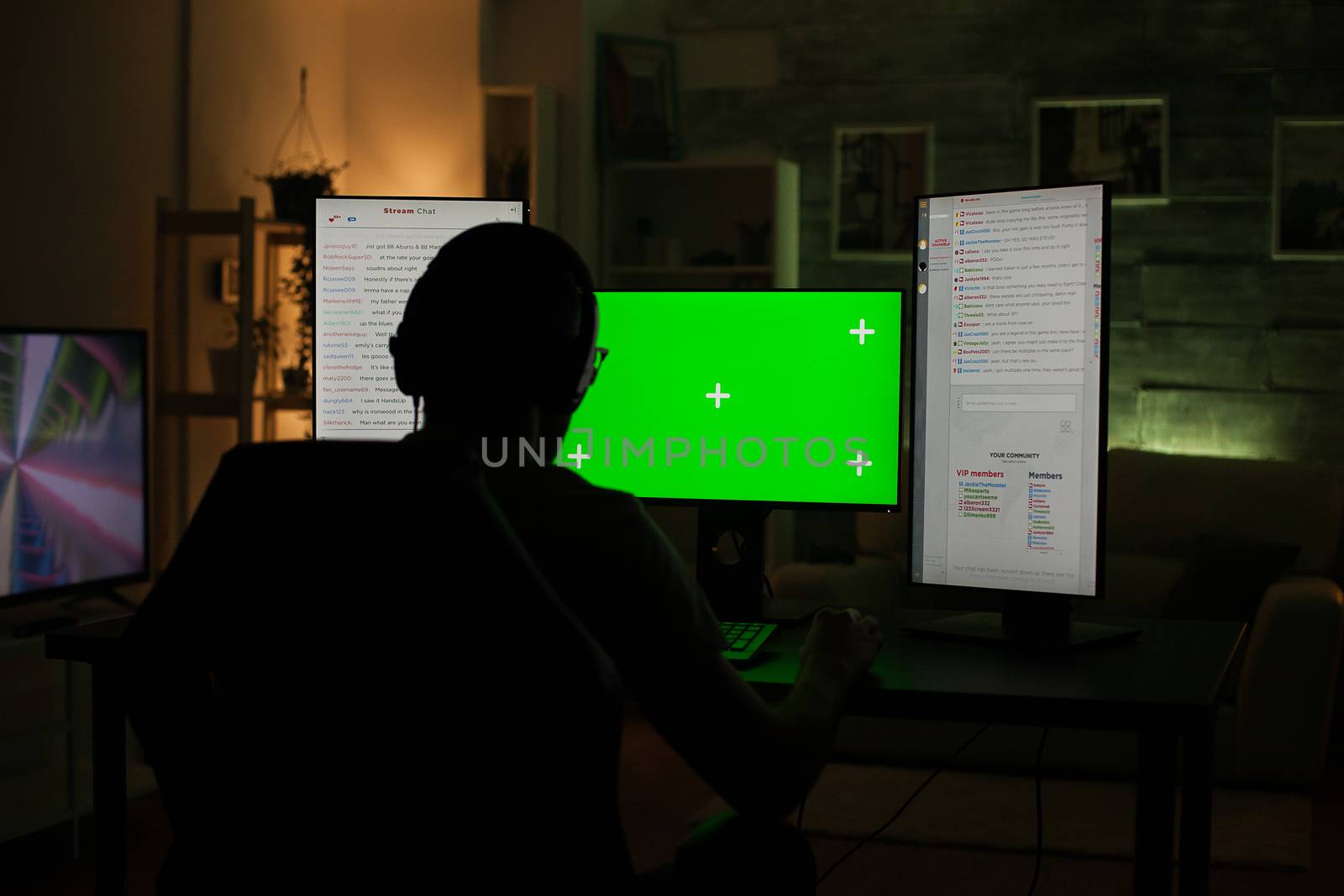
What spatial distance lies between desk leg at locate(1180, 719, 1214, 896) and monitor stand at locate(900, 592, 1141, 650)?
0.54 ft

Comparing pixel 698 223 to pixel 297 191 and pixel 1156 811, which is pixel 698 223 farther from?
pixel 1156 811

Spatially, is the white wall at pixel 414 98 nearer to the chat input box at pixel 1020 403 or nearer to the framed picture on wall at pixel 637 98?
the framed picture on wall at pixel 637 98

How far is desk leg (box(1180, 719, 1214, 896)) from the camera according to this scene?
5.30 feet

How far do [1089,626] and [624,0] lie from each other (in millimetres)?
3803

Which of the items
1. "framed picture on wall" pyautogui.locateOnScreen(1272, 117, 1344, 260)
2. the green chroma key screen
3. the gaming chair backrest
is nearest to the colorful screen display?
the green chroma key screen

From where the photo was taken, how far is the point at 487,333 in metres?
1.21

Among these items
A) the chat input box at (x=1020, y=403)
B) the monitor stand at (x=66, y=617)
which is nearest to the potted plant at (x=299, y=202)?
the monitor stand at (x=66, y=617)

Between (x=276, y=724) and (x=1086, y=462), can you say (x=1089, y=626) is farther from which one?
(x=276, y=724)

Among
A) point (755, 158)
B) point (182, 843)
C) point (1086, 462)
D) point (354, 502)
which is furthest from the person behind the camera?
point (755, 158)

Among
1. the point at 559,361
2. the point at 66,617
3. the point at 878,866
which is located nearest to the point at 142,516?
the point at 66,617


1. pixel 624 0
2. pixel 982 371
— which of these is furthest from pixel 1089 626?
pixel 624 0

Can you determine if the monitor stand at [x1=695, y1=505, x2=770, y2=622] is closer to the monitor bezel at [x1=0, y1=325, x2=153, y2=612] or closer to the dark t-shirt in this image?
the dark t-shirt

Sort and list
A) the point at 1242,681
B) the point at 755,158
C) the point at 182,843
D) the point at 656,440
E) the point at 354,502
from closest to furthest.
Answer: the point at 354,502, the point at 182,843, the point at 656,440, the point at 1242,681, the point at 755,158

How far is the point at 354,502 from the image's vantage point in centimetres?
100
